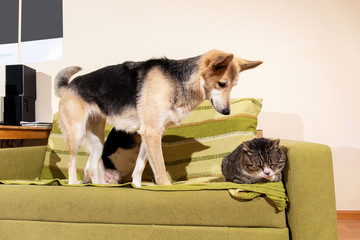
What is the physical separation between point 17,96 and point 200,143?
1724 millimetres

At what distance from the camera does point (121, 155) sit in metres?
1.89

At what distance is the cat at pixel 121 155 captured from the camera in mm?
1873

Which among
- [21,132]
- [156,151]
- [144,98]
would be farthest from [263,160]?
[21,132]

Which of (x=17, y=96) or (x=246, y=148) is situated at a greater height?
(x=17, y=96)

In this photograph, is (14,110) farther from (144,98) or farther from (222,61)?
(222,61)

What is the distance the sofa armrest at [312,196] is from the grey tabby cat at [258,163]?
9 centimetres

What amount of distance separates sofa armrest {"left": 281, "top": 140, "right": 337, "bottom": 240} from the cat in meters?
1.06

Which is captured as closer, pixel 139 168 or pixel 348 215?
pixel 139 168

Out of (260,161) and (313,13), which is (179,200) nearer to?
(260,161)

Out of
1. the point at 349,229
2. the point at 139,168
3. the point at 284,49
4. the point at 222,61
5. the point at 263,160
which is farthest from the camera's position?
the point at 284,49

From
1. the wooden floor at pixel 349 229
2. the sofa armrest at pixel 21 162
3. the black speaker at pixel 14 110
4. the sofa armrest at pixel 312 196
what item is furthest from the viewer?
the black speaker at pixel 14 110

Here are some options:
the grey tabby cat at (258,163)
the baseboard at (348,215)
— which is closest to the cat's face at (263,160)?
the grey tabby cat at (258,163)

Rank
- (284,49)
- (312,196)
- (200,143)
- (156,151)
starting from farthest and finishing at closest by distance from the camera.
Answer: (284,49) → (200,143) → (156,151) → (312,196)

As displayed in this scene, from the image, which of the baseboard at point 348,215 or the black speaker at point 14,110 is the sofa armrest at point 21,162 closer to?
the black speaker at point 14,110
